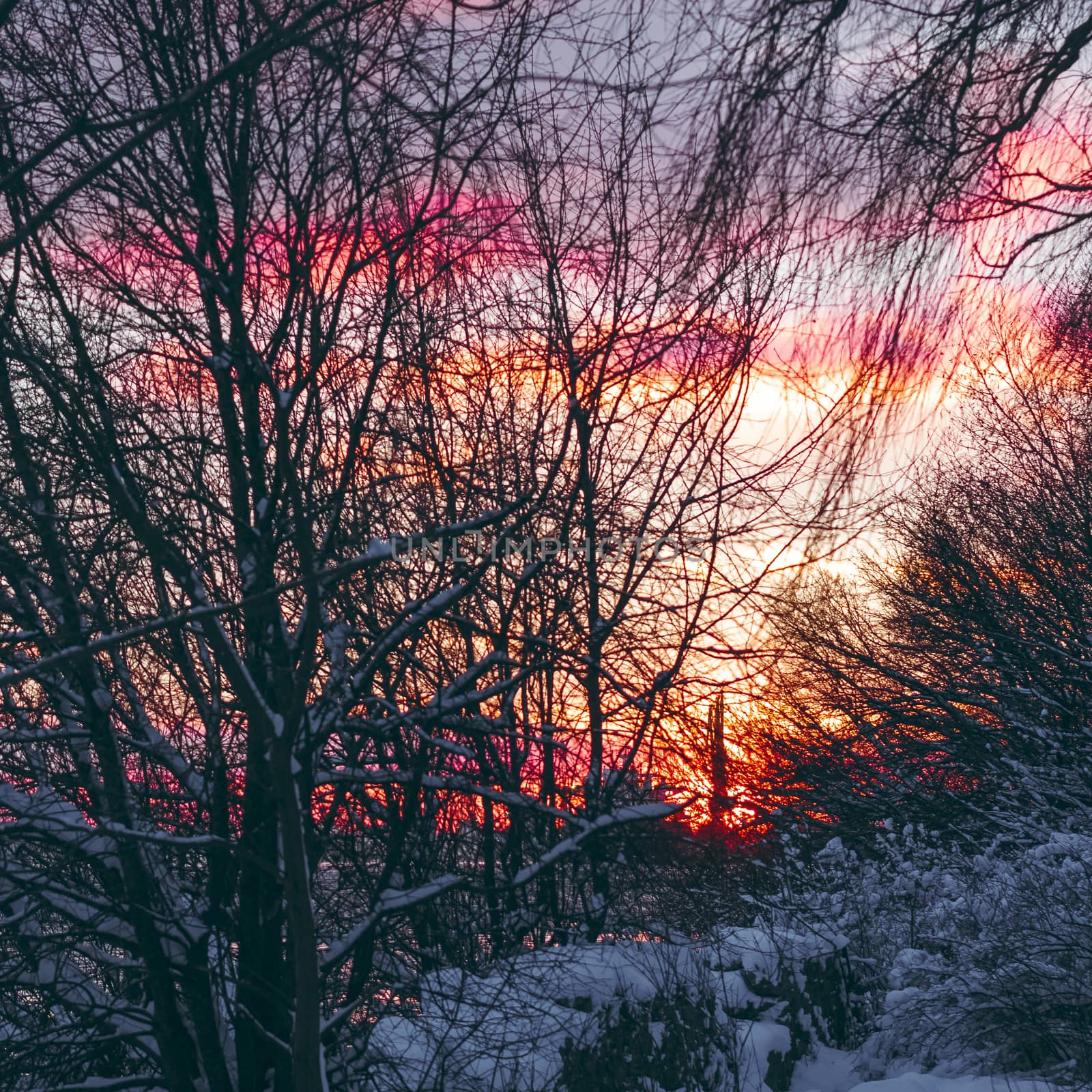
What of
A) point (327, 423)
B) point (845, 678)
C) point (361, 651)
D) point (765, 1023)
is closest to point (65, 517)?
point (327, 423)

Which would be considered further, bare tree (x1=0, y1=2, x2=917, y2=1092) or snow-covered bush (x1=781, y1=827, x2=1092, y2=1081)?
snow-covered bush (x1=781, y1=827, x2=1092, y2=1081)

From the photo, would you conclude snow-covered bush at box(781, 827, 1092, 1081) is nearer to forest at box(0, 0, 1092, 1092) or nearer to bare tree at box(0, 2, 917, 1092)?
forest at box(0, 0, 1092, 1092)

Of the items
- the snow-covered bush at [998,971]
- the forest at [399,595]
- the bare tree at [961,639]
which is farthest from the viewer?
the bare tree at [961,639]

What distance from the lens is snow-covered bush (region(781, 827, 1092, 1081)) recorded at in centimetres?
676

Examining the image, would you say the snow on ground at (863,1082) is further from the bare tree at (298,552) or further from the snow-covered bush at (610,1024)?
the bare tree at (298,552)

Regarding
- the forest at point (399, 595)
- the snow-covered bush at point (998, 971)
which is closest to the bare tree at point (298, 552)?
the forest at point (399, 595)

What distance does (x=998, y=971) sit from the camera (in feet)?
23.3

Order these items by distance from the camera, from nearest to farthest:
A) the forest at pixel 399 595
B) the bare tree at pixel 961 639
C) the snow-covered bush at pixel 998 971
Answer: the forest at pixel 399 595
the snow-covered bush at pixel 998 971
the bare tree at pixel 961 639

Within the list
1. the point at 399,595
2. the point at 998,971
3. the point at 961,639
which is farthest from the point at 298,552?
the point at 961,639

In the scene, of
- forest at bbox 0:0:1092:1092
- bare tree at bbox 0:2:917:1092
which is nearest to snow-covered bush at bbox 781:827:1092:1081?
forest at bbox 0:0:1092:1092

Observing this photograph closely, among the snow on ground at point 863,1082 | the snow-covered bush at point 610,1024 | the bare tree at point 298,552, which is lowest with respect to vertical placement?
the snow on ground at point 863,1082

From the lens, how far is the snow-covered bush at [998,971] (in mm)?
6762

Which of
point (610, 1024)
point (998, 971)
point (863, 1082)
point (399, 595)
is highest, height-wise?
point (399, 595)

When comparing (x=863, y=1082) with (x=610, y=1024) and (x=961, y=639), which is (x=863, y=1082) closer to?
(x=610, y=1024)
